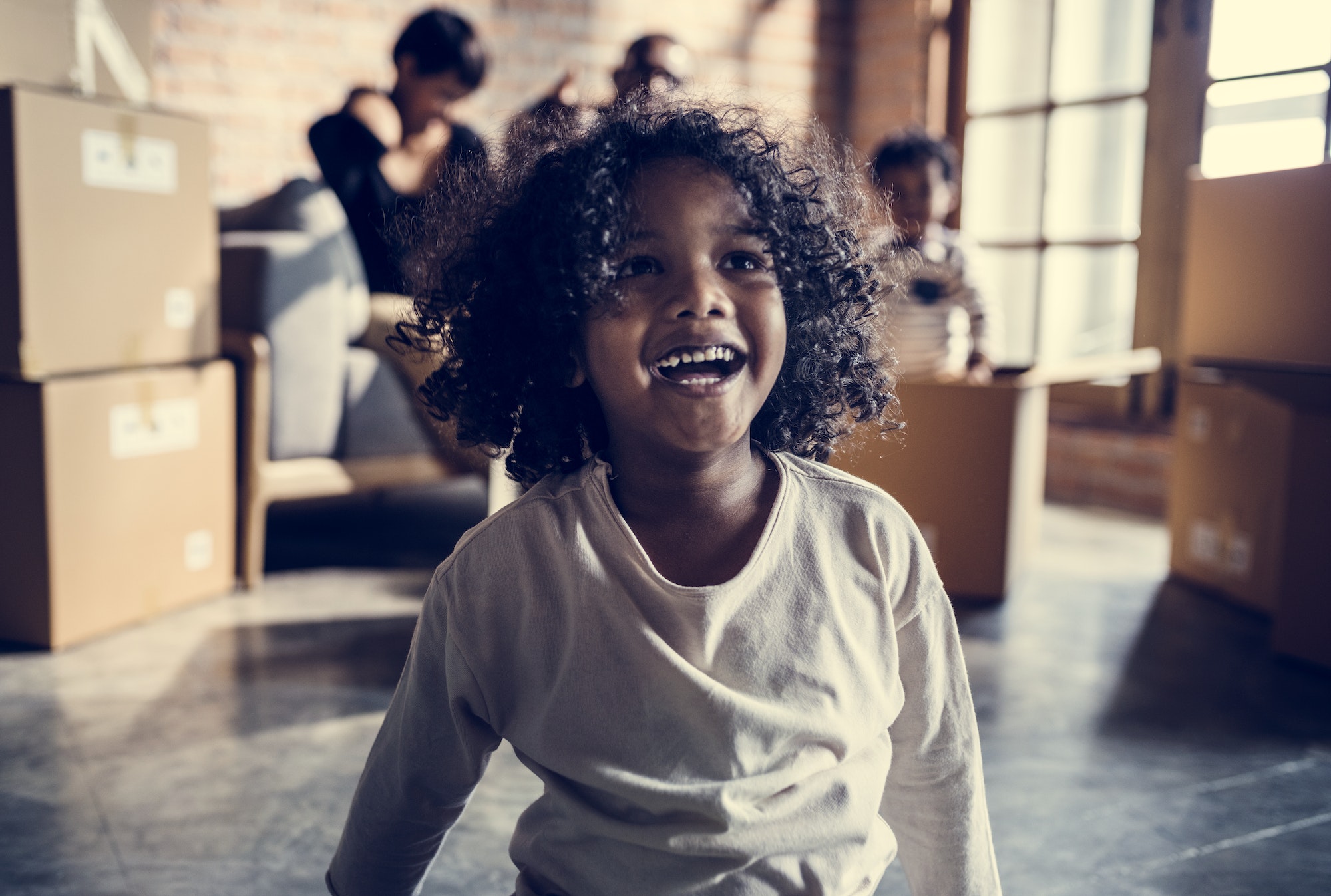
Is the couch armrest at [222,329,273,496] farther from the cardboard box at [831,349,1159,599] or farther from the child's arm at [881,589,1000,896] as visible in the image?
the child's arm at [881,589,1000,896]

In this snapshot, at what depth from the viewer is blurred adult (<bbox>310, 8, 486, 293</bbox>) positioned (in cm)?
263

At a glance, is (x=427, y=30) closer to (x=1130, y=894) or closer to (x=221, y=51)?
(x=221, y=51)

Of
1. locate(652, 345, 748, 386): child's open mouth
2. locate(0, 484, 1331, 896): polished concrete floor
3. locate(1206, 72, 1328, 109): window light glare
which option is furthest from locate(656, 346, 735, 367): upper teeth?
locate(1206, 72, 1328, 109): window light glare

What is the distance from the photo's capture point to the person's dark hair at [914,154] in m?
2.66

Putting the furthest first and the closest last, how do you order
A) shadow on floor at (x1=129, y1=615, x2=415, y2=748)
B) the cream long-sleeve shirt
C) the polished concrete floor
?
1. shadow on floor at (x1=129, y1=615, x2=415, y2=748)
2. the polished concrete floor
3. the cream long-sleeve shirt

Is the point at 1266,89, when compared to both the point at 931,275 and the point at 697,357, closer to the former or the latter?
the point at 931,275

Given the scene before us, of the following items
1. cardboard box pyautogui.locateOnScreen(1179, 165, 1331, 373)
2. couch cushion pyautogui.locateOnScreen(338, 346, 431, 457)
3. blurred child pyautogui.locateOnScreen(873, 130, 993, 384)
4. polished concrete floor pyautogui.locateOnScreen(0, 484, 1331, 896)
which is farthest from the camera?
blurred child pyautogui.locateOnScreen(873, 130, 993, 384)

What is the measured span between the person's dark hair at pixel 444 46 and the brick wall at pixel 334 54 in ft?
0.85

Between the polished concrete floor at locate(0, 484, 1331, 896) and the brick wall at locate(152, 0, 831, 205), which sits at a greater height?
the brick wall at locate(152, 0, 831, 205)

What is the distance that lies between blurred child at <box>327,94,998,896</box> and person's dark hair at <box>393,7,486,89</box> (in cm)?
200

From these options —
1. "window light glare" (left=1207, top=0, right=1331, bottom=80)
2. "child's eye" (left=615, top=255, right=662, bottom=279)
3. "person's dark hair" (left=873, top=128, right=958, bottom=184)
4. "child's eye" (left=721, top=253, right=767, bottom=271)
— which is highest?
"window light glare" (left=1207, top=0, right=1331, bottom=80)

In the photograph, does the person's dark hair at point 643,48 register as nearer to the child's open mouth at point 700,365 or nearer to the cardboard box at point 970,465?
the cardboard box at point 970,465

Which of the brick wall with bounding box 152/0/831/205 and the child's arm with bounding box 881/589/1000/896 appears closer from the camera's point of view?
the child's arm with bounding box 881/589/1000/896

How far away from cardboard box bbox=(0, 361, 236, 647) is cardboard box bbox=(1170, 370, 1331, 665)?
1.95 meters
